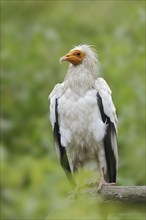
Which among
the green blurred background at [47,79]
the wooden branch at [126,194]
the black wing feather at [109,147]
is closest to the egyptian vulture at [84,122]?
the black wing feather at [109,147]

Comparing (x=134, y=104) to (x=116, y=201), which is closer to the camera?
(x=116, y=201)

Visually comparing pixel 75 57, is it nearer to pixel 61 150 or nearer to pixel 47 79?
pixel 61 150

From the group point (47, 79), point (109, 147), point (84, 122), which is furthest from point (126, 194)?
point (47, 79)

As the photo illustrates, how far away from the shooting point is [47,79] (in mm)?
14148

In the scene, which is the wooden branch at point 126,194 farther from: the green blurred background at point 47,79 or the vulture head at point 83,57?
the vulture head at point 83,57

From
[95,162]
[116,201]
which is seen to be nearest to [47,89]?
[95,162]

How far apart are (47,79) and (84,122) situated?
6218 millimetres

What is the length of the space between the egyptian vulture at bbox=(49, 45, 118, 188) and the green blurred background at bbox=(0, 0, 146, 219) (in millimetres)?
206

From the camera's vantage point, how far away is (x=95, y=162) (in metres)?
8.30

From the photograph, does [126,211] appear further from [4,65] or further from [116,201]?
[4,65]

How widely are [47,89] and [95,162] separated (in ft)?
18.0

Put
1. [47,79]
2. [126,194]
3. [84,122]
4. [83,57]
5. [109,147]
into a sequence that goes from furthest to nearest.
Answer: [47,79] < [83,57] < [109,147] < [84,122] < [126,194]

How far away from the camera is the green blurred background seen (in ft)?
19.5

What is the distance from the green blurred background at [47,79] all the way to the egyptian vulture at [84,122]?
Result: 206mm
